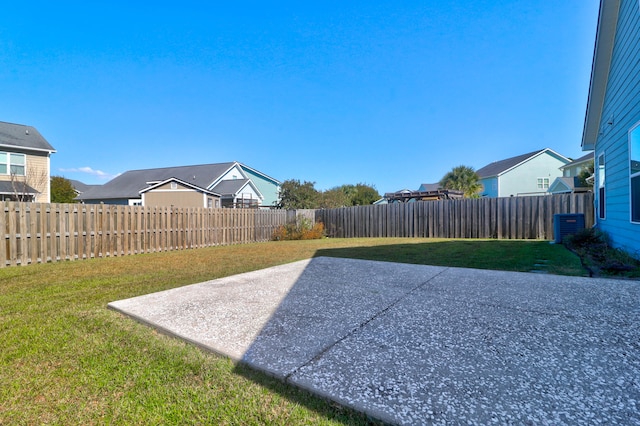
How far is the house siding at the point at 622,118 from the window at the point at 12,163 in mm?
26563

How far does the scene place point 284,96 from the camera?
17.5 metres

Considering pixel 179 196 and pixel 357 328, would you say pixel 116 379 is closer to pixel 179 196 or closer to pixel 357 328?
pixel 357 328

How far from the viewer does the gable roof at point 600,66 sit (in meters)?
6.78

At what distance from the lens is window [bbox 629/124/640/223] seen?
5.46 meters

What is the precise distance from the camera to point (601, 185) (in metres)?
8.43

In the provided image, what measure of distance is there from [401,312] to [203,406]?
82.7 inches

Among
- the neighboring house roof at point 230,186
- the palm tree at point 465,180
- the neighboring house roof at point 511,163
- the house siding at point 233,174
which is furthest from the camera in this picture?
the neighboring house roof at point 511,163

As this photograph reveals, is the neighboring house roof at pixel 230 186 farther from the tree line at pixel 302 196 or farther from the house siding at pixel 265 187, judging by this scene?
the house siding at pixel 265 187

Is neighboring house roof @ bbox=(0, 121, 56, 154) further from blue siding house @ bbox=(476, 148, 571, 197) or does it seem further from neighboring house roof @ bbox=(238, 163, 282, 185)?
blue siding house @ bbox=(476, 148, 571, 197)

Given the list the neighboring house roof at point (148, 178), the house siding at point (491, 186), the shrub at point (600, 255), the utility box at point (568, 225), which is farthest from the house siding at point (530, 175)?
the neighboring house roof at point (148, 178)

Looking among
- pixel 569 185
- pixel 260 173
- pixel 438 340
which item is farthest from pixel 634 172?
pixel 260 173

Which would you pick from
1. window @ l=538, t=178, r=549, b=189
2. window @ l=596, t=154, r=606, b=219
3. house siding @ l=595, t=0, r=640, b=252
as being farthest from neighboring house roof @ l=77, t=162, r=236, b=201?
window @ l=538, t=178, r=549, b=189

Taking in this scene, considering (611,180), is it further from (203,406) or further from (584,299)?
(203,406)

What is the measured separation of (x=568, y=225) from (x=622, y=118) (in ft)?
13.6
